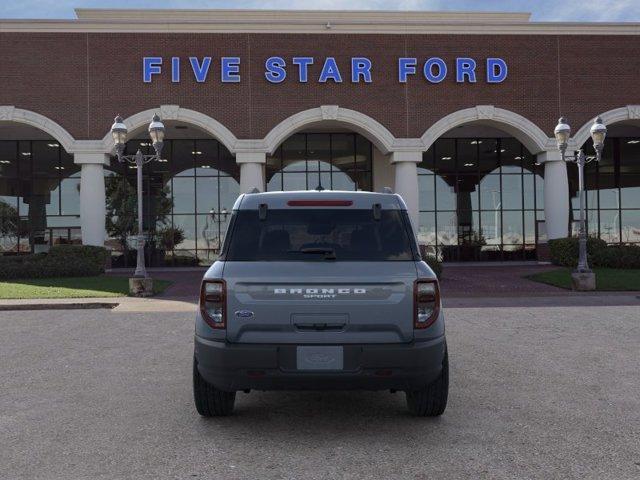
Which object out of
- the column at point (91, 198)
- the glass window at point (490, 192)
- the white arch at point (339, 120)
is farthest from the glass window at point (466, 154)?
the column at point (91, 198)

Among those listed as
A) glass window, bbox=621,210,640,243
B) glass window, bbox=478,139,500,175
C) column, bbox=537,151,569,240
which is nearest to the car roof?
column, bbox=537,151,569,240

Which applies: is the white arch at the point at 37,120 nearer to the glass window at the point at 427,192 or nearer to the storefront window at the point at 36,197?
the storefront window at the point at 36,197

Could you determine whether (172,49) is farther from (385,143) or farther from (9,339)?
(9,339)

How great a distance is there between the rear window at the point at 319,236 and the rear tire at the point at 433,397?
3.57 ft

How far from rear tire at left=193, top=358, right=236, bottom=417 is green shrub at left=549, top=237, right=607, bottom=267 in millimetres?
19900

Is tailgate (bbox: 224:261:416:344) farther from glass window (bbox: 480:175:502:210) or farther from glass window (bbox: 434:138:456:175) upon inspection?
glass window (bbox: 480:175:502:210)

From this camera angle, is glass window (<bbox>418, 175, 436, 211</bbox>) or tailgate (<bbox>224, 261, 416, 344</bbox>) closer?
tailgate (<bbox>224, 261, 416, 344</bbox>)

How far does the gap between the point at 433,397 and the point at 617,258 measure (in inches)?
759

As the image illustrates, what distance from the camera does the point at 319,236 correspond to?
4.77 m

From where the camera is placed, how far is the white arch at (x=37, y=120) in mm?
23141

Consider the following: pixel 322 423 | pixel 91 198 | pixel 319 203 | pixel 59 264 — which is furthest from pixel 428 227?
pixel 319 203

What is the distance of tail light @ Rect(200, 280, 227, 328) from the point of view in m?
4.36

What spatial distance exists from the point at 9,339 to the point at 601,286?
15.5m

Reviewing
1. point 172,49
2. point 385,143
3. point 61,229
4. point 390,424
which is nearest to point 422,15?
point 385,143
